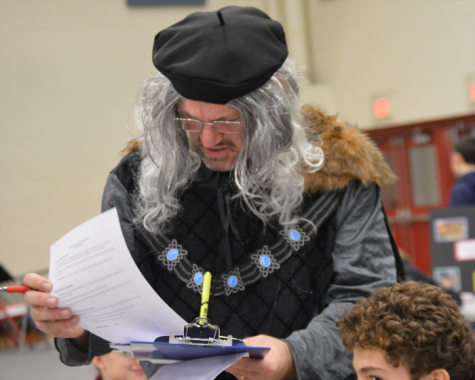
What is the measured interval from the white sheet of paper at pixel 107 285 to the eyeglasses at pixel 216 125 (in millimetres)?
370

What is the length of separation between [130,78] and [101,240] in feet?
2.66

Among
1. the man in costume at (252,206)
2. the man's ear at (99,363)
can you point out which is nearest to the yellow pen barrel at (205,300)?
the man in costume at (252,206)

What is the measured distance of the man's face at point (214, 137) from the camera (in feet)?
3.74

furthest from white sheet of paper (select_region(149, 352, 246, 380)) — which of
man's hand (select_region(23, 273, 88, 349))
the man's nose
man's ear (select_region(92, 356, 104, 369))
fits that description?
man's ear (select_region(92, 356, 104, 369))

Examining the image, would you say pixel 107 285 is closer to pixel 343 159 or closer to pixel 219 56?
pixel 219 56

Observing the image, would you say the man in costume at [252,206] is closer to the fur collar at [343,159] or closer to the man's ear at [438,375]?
the fur collar at [343,159]

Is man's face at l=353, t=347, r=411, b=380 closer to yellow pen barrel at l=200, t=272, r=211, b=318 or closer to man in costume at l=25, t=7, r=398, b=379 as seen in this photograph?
man in costume at l=25, t=7, r=398, b=379

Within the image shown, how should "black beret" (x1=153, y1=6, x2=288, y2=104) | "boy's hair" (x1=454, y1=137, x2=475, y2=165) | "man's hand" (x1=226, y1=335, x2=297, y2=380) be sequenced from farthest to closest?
"boy's hair" (x1=454, y1=137, x2=475, y2=165), "black beret" (x1=153, y1=6, x2=288, y2=104), "man's hand" (x1=226, y1=335, x2=297, y2=380)

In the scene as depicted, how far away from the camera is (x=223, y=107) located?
113 cm

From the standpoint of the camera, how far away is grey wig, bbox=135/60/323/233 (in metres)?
1.18

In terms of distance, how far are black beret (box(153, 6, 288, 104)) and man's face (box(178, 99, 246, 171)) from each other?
6 centimetres

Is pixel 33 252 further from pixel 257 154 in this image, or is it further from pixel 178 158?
pixel 257 154

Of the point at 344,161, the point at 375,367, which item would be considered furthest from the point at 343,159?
the point at 375,367

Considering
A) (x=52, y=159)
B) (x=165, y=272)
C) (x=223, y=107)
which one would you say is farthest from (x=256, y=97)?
(x=52, y=159)
